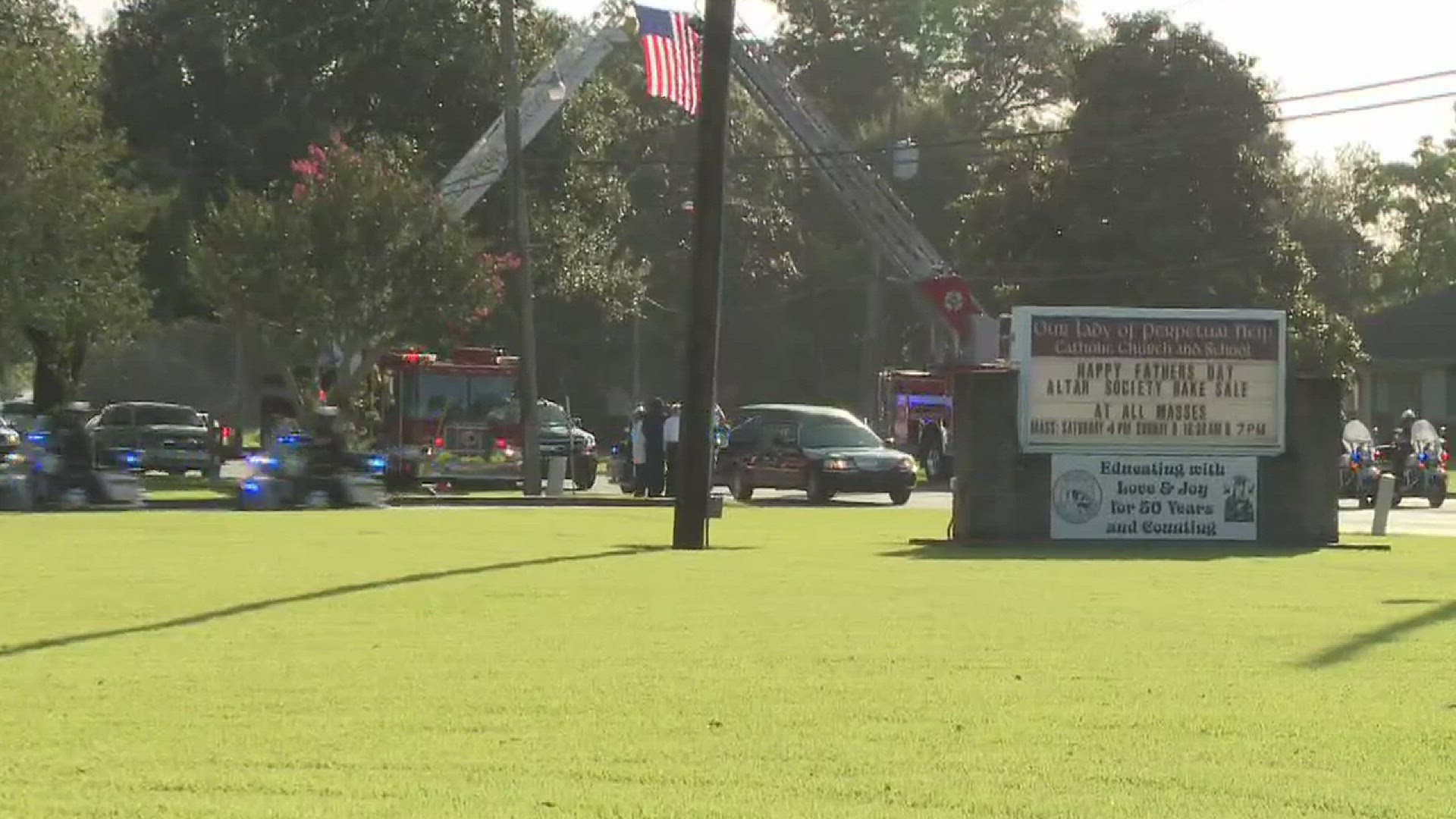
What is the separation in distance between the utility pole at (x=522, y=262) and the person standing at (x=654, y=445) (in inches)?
90.7

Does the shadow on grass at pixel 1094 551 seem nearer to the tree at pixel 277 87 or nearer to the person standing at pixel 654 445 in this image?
the person standing at pixel 654 445

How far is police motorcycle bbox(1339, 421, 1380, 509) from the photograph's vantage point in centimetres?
3819

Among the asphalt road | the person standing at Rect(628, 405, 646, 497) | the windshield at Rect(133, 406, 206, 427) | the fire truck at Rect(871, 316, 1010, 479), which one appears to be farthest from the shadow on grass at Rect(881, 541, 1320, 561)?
the fire truck at Rect(871, 316, 1010, 479)

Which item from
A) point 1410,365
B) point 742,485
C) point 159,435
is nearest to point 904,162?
point 1410,365

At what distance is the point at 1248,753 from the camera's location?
909cm

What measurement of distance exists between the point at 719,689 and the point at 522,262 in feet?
96.6

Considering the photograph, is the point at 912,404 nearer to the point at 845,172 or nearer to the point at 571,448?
the point at 845,172

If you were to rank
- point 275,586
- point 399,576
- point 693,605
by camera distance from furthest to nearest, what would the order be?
Answer: point 399,576 < point 275,586 < point 693,605

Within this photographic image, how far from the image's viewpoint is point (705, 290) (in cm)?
2434

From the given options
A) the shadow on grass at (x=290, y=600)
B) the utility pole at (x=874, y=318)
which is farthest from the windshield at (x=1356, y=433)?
the utility pole at (x=874, y=318)

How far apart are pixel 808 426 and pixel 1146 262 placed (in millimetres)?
22491

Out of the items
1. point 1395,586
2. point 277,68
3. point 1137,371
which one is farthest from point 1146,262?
point 1395,586

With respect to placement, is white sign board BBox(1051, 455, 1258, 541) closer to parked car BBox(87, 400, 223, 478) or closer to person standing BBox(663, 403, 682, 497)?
person standing BBox(663, 403, 682, 497)

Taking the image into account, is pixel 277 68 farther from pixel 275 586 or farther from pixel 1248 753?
pixel 1248 753
